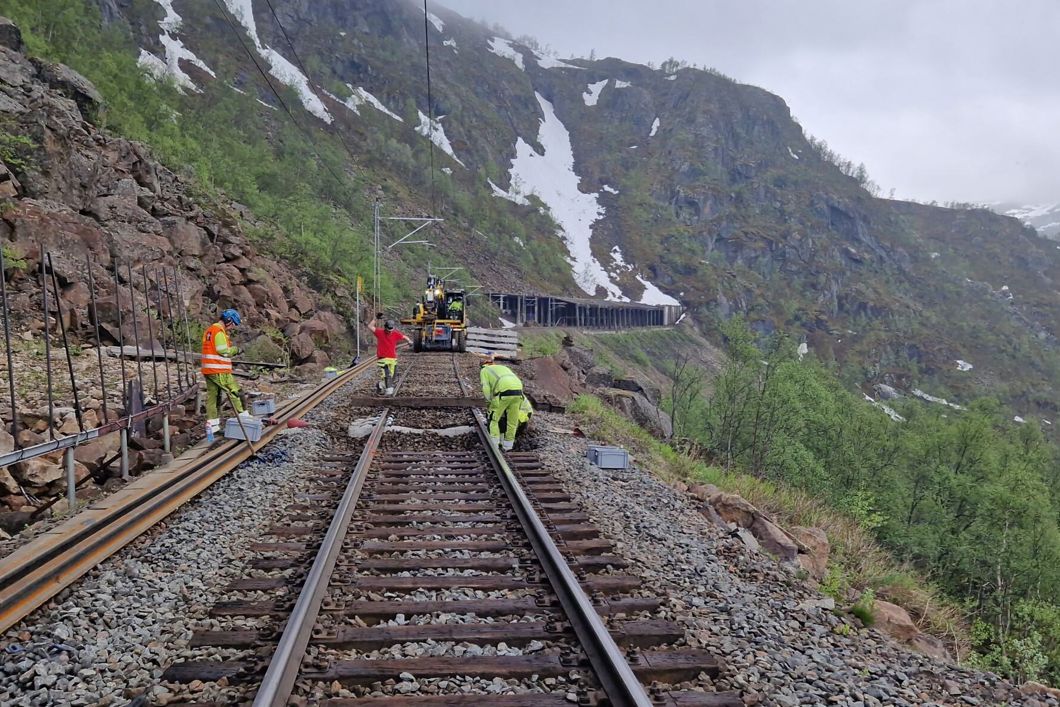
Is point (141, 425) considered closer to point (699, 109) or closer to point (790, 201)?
point (790, 201)

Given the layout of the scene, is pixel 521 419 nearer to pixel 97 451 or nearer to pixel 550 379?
pixel 97 451

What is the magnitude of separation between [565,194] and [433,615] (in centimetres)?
13777

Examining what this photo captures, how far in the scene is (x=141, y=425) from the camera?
778cm

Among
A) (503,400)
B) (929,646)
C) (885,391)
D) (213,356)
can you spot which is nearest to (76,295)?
(213,356)

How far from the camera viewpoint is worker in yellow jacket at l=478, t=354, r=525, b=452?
26.8 ft

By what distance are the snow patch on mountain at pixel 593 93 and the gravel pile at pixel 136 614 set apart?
19168 cm

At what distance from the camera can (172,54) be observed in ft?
230

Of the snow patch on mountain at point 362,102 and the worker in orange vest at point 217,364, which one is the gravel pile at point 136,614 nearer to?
the worker in orange vest at point 217,364

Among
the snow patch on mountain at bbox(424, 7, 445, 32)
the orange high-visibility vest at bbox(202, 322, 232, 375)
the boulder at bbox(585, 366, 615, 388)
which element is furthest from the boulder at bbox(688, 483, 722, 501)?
the snow patch on mountain at bbox(424, 7, 445, 32)

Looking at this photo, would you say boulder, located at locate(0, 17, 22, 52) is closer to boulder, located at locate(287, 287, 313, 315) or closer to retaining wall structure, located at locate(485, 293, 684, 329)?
boulder, located at locate(287, 287, 313, 315)

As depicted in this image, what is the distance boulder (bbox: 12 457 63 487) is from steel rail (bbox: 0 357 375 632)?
4.08 feet

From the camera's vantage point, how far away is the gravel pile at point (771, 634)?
10.3 feet

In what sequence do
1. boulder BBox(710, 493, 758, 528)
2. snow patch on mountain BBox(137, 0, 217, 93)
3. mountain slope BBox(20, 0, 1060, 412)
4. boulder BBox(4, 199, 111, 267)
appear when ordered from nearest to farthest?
1. boulder BBox(710, 493, 758, 528)
2. boulder BBox(4, 199, 111, 267)
3. snow patch on mountain BBox(137, 0, 217, 93)
4. mountain slope BBox(20, 0, 1060, 412)

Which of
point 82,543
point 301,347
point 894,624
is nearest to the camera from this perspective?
point 82,543
